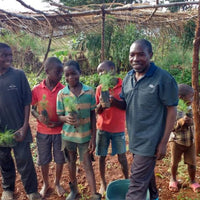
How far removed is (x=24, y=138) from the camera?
2.86 metres

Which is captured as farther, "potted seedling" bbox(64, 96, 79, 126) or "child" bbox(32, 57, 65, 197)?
"child" bbox(32, 57, 65, 197)

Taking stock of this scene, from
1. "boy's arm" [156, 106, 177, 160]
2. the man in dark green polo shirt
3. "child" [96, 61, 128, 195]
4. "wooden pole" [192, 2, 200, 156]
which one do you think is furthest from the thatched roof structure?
"boy's arm" [156, 106, 177, 160]

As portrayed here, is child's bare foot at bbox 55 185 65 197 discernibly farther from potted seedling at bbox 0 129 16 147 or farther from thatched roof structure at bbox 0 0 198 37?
thatched roof structure at bbox 0 0 198 37

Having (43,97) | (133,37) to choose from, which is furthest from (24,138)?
(133,37)

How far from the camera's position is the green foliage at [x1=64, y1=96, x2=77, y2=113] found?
2.56 meters

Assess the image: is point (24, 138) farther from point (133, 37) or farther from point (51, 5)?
point (133, 37)

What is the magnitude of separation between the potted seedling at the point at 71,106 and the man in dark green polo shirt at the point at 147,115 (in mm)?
695

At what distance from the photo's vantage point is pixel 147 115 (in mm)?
2154

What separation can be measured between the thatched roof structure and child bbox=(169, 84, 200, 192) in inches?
113

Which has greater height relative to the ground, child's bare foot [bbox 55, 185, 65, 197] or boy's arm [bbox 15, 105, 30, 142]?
boy's arm [bbox 15, 105, 30, 142]

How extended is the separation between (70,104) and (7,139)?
88cm

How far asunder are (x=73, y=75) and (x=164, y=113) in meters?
1.18

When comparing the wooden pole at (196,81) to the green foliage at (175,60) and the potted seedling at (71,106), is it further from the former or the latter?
the green foliage at (175,60)

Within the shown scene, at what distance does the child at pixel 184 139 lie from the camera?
2.72 m
